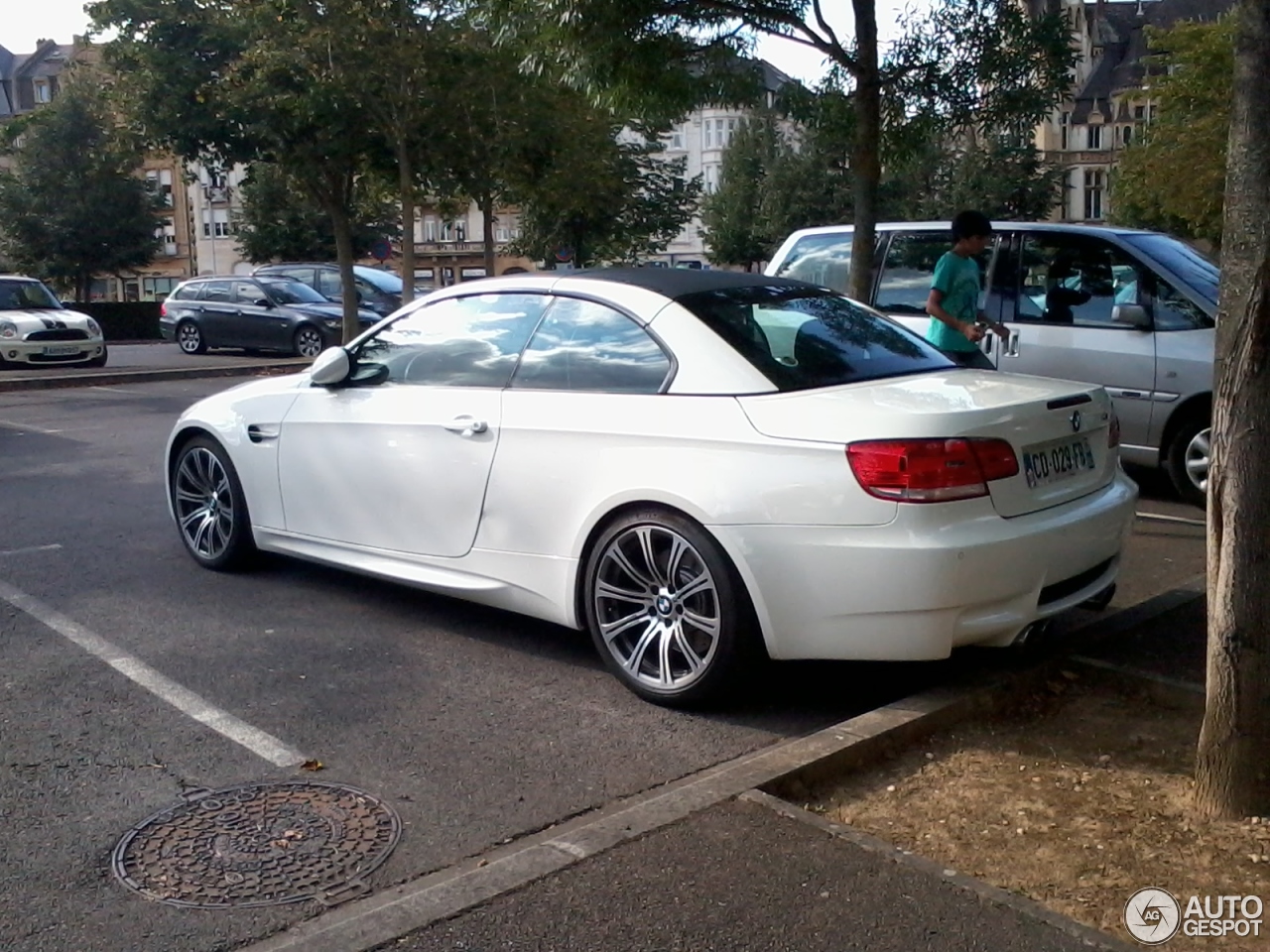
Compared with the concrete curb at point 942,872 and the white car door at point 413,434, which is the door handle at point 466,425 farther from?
the concrete curb at point 942,872

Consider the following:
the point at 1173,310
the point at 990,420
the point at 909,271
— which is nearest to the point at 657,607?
the point at 990,420

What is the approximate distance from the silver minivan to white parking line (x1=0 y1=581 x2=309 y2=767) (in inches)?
221

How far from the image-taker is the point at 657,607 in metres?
5.20

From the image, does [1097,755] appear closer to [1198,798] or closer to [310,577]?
[1198,798]

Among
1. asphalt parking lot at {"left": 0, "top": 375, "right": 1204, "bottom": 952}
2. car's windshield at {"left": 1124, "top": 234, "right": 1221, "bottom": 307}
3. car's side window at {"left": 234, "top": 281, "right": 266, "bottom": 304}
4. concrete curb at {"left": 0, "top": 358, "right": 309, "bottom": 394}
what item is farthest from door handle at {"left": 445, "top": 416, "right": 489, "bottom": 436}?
car's side window at {"left": 234, "top": 281, "right": 266, "bottom": 304}

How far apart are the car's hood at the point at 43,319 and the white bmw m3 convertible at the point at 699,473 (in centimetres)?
1706

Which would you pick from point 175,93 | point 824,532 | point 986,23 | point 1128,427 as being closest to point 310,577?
point 824,532

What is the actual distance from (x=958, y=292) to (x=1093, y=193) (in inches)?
3617

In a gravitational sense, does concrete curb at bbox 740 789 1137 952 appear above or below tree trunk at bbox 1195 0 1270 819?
below

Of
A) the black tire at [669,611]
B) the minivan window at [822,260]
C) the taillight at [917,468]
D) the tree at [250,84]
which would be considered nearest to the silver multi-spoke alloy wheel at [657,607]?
the black tire at [669,611]

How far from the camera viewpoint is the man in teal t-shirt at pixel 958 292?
8.08 metres

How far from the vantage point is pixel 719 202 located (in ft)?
215

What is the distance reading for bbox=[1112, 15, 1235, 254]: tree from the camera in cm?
3516

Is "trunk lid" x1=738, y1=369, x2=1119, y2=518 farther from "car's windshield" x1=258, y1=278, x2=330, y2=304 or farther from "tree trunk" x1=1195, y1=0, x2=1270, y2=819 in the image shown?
"car's windshield" x1=258, y1=278, x2=330, y2=304
